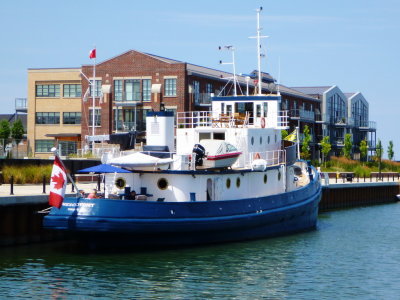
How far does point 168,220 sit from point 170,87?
4158 centimetres

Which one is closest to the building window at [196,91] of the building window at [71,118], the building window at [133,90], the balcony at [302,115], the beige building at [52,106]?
the building window at [133,90]

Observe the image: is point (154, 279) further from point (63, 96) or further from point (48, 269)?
point (63, 96)

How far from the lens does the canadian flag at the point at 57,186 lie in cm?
2577

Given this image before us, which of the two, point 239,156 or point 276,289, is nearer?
point 276,289

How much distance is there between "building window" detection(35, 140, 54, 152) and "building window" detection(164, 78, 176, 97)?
13775 mm

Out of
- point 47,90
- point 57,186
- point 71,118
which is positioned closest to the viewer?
point 57,186

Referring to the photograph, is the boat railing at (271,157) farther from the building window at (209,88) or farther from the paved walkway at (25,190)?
the building window at (209,88)

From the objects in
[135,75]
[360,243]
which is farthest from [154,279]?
[135,75]

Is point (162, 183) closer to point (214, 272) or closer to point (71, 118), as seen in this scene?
point (214, 272)

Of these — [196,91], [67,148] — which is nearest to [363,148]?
[196,91]

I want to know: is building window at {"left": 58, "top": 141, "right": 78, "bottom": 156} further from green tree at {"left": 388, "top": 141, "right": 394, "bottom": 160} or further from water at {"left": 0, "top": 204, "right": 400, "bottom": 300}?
green tree at {"left": 388, "top": 141, "right": 394, "bottom": 160}

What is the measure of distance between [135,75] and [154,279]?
156 feet

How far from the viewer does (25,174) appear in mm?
38125

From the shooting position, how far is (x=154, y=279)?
2323cm
